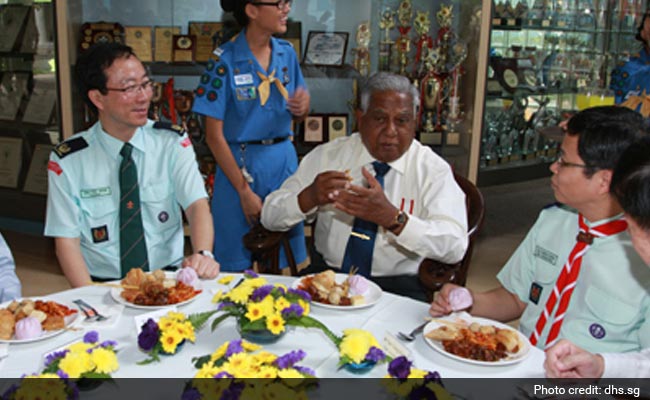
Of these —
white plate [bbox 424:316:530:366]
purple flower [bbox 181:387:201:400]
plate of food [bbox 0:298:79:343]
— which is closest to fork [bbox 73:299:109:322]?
plate of food [bbox 0:298:79:343]

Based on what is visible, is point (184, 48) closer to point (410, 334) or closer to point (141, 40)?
point (141, 40)

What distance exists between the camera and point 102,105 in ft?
7.48

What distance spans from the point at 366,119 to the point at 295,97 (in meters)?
0.85

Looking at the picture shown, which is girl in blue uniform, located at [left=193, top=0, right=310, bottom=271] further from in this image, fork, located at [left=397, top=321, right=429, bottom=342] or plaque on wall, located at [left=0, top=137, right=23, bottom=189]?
plaque on wall, located at [left=0, top=137, right=23, bottom=189]

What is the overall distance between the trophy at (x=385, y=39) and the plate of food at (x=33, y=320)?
11.2 ft

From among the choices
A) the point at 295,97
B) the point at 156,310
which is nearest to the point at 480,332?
the point at 156,310

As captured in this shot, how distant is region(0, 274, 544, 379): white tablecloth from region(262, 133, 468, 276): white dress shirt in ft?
1.47

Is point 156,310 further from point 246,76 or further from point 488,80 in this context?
point 488,80

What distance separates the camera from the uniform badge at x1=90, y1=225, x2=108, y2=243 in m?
2.23

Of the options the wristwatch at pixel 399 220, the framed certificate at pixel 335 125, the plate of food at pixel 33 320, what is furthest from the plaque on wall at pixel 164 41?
the plate of food at pixel 33 320

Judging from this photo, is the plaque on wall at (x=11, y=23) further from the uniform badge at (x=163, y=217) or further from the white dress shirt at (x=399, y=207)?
the white dress shirt at (x=399, y=207)

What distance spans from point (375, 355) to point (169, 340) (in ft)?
1.42

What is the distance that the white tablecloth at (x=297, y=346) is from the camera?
136 cm

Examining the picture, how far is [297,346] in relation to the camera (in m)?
1.48
